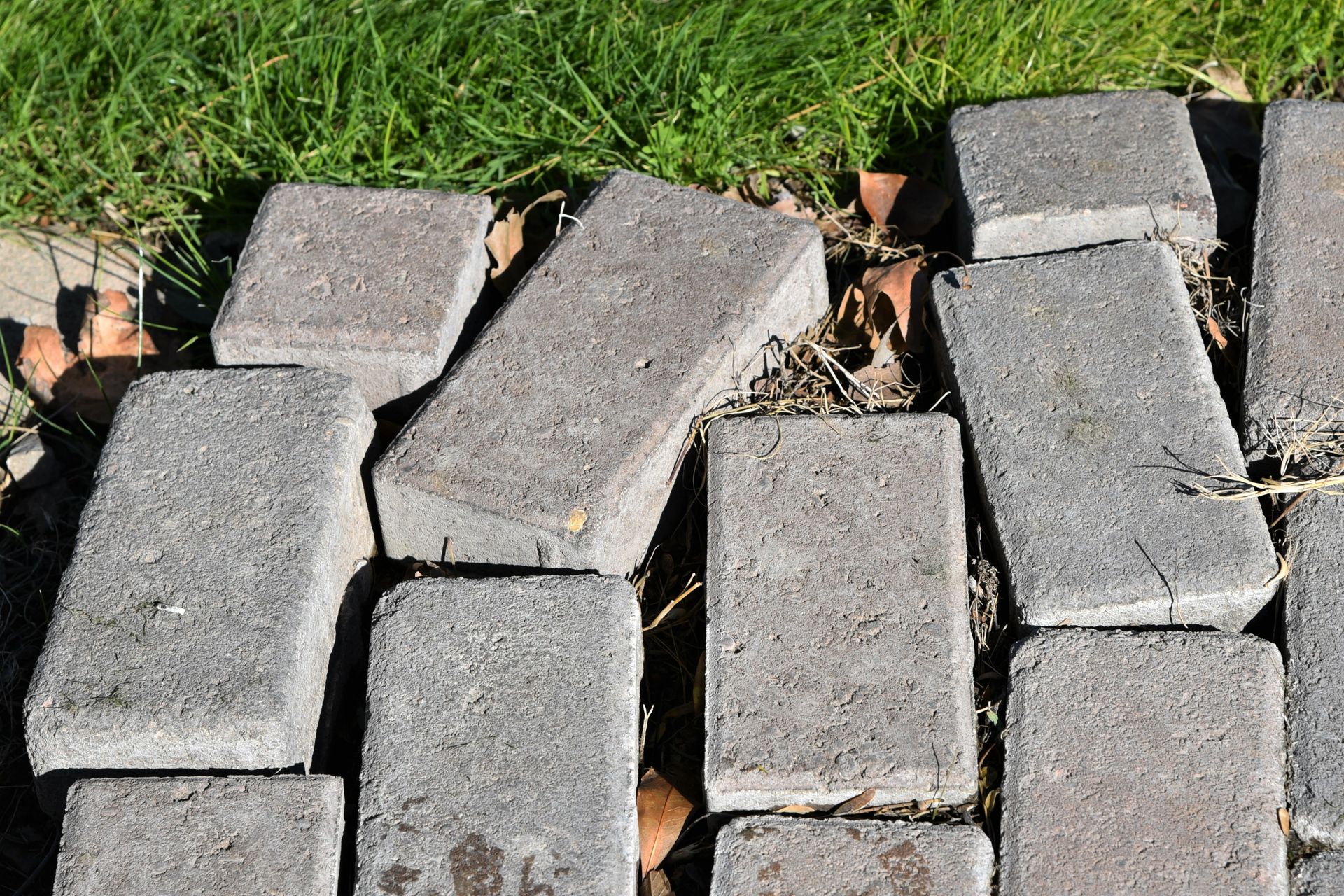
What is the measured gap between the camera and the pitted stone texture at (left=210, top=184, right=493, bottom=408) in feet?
8.00

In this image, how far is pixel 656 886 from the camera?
202 cm

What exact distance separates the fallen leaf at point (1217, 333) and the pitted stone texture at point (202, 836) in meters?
1.86

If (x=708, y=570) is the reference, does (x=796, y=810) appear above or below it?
below

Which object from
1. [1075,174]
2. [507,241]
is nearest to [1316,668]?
[1075,174]

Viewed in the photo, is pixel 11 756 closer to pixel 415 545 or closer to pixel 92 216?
pixel 415 545

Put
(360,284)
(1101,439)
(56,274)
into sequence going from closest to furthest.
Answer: (1101,439), (360,284), (56,274)

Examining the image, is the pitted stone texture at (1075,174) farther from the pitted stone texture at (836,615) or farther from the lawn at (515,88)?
the pitted stone texture at (836,615)

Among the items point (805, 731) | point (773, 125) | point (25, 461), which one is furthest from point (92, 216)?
point (805, 731)

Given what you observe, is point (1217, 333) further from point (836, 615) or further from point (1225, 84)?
point (836, 615)

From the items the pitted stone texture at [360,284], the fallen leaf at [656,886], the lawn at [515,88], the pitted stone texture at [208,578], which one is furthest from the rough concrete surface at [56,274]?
the fallen leaf at [656,886]

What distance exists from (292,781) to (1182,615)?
1458mm

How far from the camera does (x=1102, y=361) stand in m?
2.39

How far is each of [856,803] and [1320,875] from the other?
70 cm

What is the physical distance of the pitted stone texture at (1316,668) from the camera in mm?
1974
